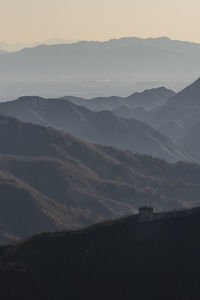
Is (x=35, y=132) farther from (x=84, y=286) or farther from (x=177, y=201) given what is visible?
(x=84, y=286)

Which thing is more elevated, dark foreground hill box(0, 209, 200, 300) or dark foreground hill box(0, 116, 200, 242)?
dark foreground hill box(0, 209, 200, 300)

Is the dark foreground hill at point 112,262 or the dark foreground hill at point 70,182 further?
the dark foreground hill at point 70,182

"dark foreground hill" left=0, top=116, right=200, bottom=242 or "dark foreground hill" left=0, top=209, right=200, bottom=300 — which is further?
"dark foreground hill" left=0, top=116, right=200, bottom=242

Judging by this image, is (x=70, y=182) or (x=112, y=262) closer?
(x=112, y=262)

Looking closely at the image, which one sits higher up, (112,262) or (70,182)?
(112,262)
